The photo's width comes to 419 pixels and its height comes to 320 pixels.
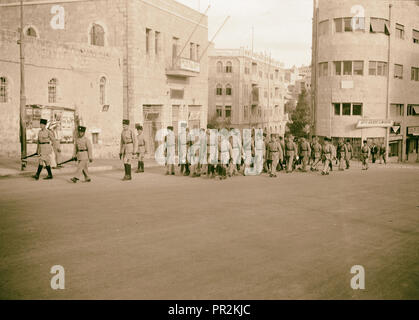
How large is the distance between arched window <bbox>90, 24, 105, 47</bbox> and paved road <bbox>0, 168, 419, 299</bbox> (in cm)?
1731

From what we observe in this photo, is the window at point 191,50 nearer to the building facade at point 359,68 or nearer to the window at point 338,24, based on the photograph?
the building facade at point 359,68

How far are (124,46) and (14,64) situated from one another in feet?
28.6

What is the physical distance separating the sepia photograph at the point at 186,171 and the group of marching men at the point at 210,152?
0.07 metres

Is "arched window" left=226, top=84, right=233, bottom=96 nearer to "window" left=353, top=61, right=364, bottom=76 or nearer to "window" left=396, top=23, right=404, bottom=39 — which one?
"window" left=353, top=61, right=364, bottom=76

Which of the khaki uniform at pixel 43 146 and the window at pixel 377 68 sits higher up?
the window at pixel 377 68

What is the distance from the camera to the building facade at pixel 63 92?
21.7 metres

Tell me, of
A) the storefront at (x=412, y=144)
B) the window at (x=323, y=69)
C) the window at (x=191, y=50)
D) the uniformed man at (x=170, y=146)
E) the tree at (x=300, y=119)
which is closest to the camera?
the uniformed man at (x=170, y=146)

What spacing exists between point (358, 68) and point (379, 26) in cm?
408

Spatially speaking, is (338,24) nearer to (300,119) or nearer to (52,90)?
(300,119)

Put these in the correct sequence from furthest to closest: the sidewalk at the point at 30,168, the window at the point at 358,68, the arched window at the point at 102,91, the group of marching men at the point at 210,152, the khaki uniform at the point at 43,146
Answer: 1. the window at the point at 358,68
2. the arched window at the point at 102,91
3. the sidewalk at the point at 30,168
4. the group of marching men at the point at 210,152
5. the khaki uniform at the point at 43,146

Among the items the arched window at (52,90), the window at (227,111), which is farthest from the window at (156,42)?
the window at (227,111)

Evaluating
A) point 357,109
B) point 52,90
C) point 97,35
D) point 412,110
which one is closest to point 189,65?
point 97,35

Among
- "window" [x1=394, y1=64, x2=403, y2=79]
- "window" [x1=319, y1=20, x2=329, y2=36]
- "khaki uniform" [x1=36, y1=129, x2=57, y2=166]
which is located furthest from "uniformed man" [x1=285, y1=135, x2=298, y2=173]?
"window" [x1=394, y1=64, x2=403, y2=79]
